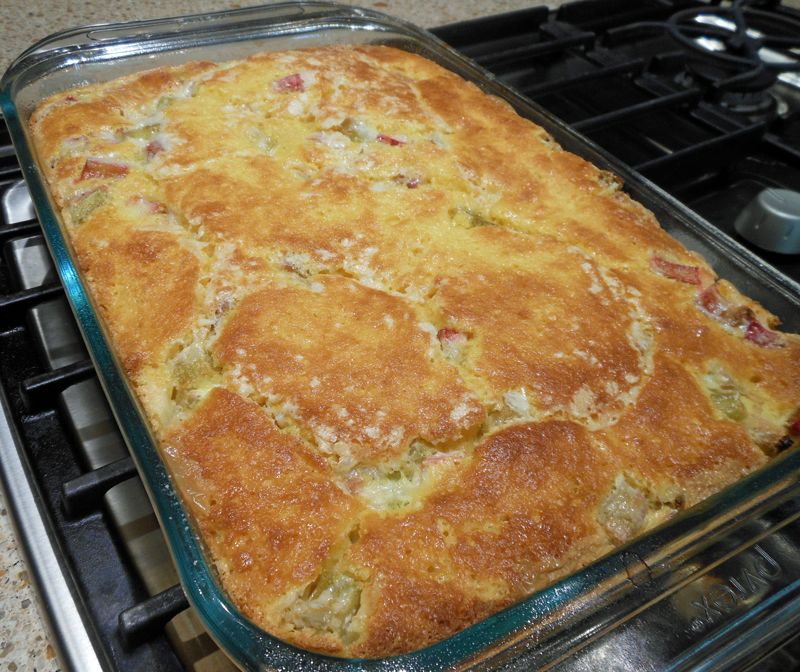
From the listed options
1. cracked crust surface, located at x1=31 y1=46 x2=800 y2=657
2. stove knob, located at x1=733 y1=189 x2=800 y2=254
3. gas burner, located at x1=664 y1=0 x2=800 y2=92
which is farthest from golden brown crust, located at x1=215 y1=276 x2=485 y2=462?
gas burner, located at x1=664 y1=0 x2=800 y2=92

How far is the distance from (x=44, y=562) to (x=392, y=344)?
55cm

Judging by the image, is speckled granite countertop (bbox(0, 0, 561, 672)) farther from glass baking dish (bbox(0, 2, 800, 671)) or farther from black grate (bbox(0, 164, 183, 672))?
glass baking dish (bbox(0, 2, 800, 671))

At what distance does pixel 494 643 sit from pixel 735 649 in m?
0.36

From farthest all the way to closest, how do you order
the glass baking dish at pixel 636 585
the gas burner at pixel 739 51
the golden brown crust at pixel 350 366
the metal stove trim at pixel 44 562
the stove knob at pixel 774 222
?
the gas burner at pixel 739 51
the stove knob at pixel 774 222
the golden brown crust at pixel 350 366
the metal stove trim at pixel 44 562
the glass baking dish at pixel 636 585

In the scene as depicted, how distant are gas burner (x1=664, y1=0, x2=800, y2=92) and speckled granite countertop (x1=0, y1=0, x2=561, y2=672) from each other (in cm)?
68

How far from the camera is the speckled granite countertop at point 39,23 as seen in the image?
→ 2.63ft

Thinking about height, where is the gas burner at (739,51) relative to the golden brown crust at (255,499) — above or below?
above

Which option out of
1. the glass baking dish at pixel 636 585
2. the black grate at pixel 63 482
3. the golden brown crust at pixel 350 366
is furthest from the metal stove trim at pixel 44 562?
the golden brown crust at pixel 350 366

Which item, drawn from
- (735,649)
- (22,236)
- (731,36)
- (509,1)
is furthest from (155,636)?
(509,1)

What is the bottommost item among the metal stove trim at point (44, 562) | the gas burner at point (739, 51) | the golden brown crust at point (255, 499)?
the metal stove trim at point (44, 562)

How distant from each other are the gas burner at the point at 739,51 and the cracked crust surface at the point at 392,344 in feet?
2.54

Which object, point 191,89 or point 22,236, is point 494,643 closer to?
point 22,236

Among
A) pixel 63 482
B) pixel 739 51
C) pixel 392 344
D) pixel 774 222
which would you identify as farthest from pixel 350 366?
pixel 739 51

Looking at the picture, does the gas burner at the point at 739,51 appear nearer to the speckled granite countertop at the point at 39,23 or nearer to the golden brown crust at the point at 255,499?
the speckled granite countertop at the point at 39,23
